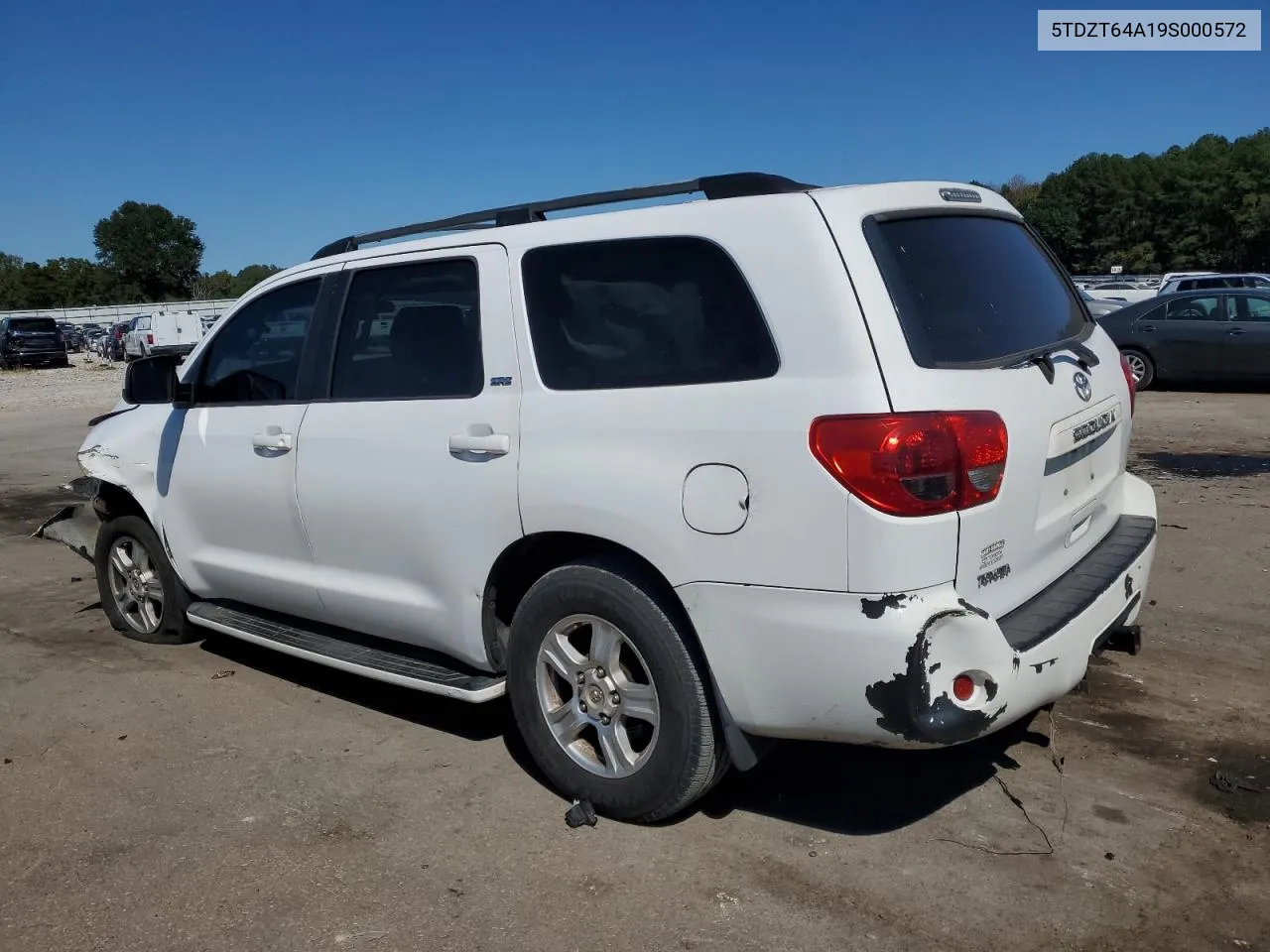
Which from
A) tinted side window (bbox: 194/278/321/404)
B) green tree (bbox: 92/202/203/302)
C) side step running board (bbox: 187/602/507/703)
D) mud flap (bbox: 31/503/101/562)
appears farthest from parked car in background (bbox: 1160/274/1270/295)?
green tree (bbox: 92/202/203/302)

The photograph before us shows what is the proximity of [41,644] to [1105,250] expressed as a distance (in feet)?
296

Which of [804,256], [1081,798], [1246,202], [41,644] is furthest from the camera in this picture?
[1246,202]

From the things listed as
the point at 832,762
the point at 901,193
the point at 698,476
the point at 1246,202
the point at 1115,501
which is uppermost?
the point at 1246,202

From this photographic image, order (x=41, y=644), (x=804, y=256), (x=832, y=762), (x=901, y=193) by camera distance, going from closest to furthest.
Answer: (x=804, y=256) < (x=901, y=193) < (x=832, y=762) < (x=41, y=644)

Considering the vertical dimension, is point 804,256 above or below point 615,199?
below

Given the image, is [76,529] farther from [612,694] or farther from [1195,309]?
[1195,309]

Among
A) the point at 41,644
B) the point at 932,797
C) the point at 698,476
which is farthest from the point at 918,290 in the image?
the point at 41,644

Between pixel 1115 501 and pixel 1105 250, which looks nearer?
pixel 1115 501

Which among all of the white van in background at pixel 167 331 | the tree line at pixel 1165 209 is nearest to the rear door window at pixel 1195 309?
the white van in background at pixel 167 331

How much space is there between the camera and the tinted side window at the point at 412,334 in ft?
12.9

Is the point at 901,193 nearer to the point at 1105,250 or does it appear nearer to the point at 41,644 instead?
the point at 41,644

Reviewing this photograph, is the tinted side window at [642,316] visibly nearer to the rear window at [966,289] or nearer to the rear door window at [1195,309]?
the rear window at [966,289]

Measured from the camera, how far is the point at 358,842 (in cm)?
353

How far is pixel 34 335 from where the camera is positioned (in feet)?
130
